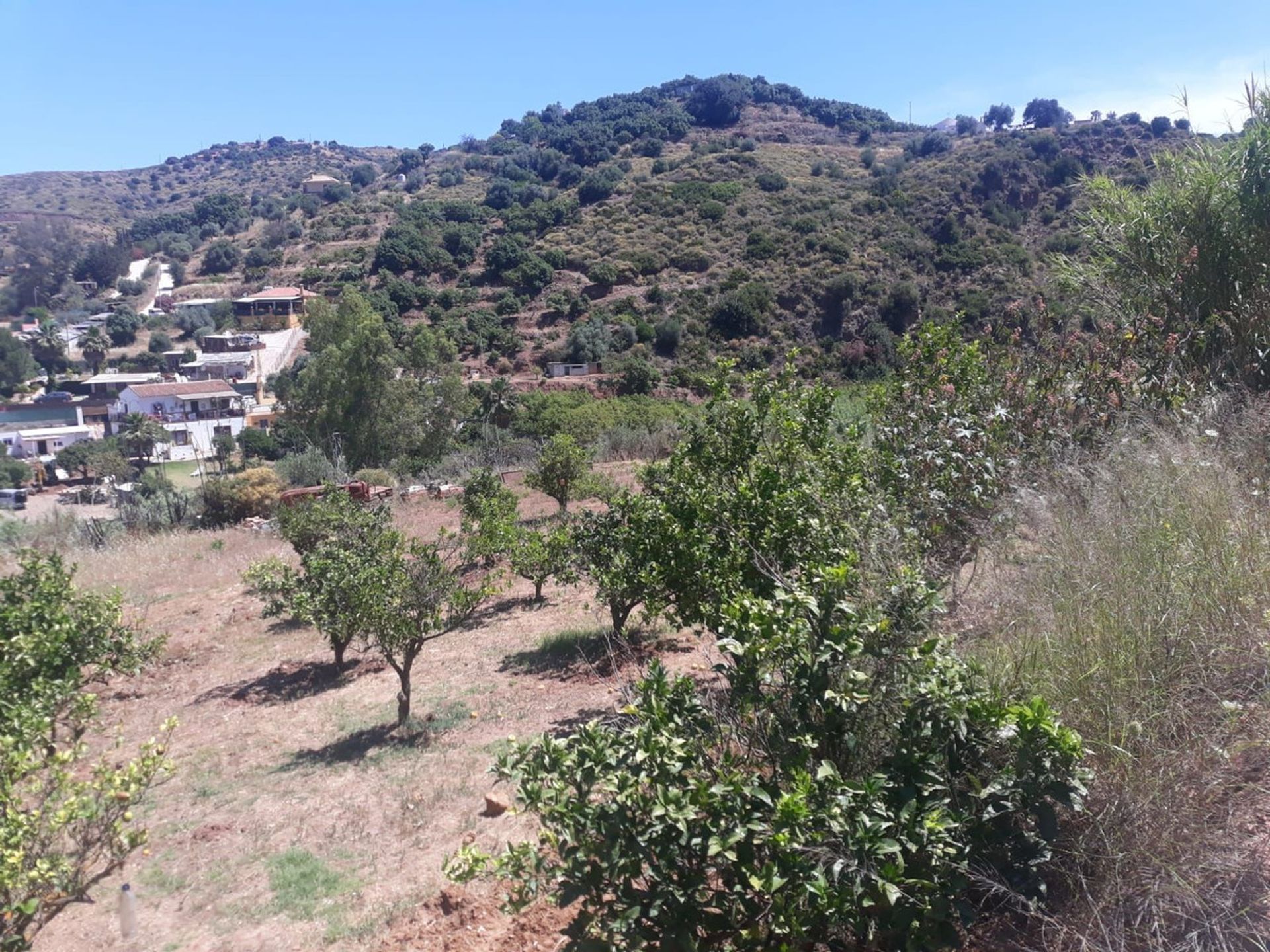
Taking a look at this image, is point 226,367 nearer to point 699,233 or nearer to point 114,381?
point 114,381

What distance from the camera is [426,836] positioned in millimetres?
5578

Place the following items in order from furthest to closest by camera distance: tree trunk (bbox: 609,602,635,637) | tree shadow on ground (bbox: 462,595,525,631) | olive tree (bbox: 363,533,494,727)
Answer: tree shadow on ground (bbox: 462,595,525,631) < tree trunk (bbox: 609,602,635,637) < olive tree (bbox: 363,533,494,727)

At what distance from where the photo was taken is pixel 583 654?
334 inches

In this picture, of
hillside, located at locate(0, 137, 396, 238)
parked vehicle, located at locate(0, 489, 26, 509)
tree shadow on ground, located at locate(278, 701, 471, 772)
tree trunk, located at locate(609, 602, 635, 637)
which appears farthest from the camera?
hillside, located at locate(0, 137, 396, 238)

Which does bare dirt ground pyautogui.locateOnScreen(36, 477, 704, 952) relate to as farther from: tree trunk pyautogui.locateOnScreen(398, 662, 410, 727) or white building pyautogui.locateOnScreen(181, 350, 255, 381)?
white building pyautogui.locateOnScreen(181, 350, 255, 381)

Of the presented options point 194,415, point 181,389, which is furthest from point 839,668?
point 181,389

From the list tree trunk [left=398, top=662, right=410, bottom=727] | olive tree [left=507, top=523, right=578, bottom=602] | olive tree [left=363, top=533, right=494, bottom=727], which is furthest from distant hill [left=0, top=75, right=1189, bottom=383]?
tree trunk [left=398, top=662, right=410, bottom=727]

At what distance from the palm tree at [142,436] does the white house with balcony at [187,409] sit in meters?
2.16

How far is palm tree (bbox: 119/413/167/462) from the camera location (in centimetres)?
3981

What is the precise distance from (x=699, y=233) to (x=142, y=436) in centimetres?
3037

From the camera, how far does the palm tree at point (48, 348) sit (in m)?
56.5

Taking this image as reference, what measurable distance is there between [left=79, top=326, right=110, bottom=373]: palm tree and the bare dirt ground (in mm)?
51732

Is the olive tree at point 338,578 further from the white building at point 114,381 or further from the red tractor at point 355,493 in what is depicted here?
the white building at point 114,381

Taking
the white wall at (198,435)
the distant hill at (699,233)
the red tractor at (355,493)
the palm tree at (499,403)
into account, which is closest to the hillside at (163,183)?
the distant hill at (699,233)
